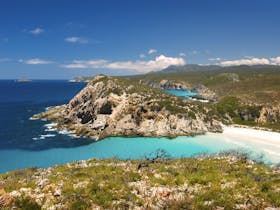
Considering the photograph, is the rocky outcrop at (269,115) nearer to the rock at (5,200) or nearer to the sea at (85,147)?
the sea at (85,147)

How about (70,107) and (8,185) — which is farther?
(70,107)

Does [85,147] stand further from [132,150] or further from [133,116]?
[133,116]

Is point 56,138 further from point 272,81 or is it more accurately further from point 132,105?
point 272,81

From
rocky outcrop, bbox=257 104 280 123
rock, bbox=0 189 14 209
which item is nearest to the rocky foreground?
rock, bbox=0 189 14 209

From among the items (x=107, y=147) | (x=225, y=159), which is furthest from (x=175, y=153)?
(x=225, y=159)

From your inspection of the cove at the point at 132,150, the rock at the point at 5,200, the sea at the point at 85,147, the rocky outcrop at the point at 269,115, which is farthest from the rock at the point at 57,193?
the rocky outcrop at the point at 269,115

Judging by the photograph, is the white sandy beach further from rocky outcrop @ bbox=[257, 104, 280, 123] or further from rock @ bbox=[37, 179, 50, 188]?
rock @ bbox=[37, 179, 50, 188]
